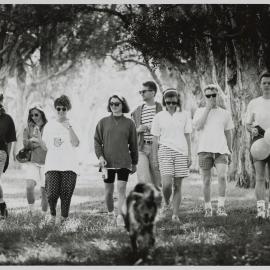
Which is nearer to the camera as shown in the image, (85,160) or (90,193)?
→ (90,193)

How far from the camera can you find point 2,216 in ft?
20.9

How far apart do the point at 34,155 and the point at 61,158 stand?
2.40 ft

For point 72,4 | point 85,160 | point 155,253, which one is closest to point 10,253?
point 155,253

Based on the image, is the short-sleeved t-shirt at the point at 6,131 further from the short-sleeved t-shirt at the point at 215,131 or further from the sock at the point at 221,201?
the sock at the point at 221,201

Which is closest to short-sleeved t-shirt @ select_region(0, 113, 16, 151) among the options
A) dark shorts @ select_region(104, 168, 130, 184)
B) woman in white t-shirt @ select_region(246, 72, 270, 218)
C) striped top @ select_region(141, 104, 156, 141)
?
dark shorts @ select_region(104, 168, 130, 184)

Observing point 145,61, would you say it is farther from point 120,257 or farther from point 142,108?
point 120,257

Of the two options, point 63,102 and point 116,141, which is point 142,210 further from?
point 63,102

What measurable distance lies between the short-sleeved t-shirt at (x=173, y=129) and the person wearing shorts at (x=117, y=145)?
0.31m

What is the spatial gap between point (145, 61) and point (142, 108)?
0.88 m

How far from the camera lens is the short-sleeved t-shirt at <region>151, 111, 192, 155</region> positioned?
600 centimetres

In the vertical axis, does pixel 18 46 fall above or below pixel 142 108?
above

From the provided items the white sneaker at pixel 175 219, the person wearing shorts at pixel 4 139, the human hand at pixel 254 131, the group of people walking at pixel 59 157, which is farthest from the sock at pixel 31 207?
the human hand at pixel 254 131

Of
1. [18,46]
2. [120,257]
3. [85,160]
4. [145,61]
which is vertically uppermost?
[18,46]

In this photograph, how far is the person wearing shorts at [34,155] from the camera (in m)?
6.41
